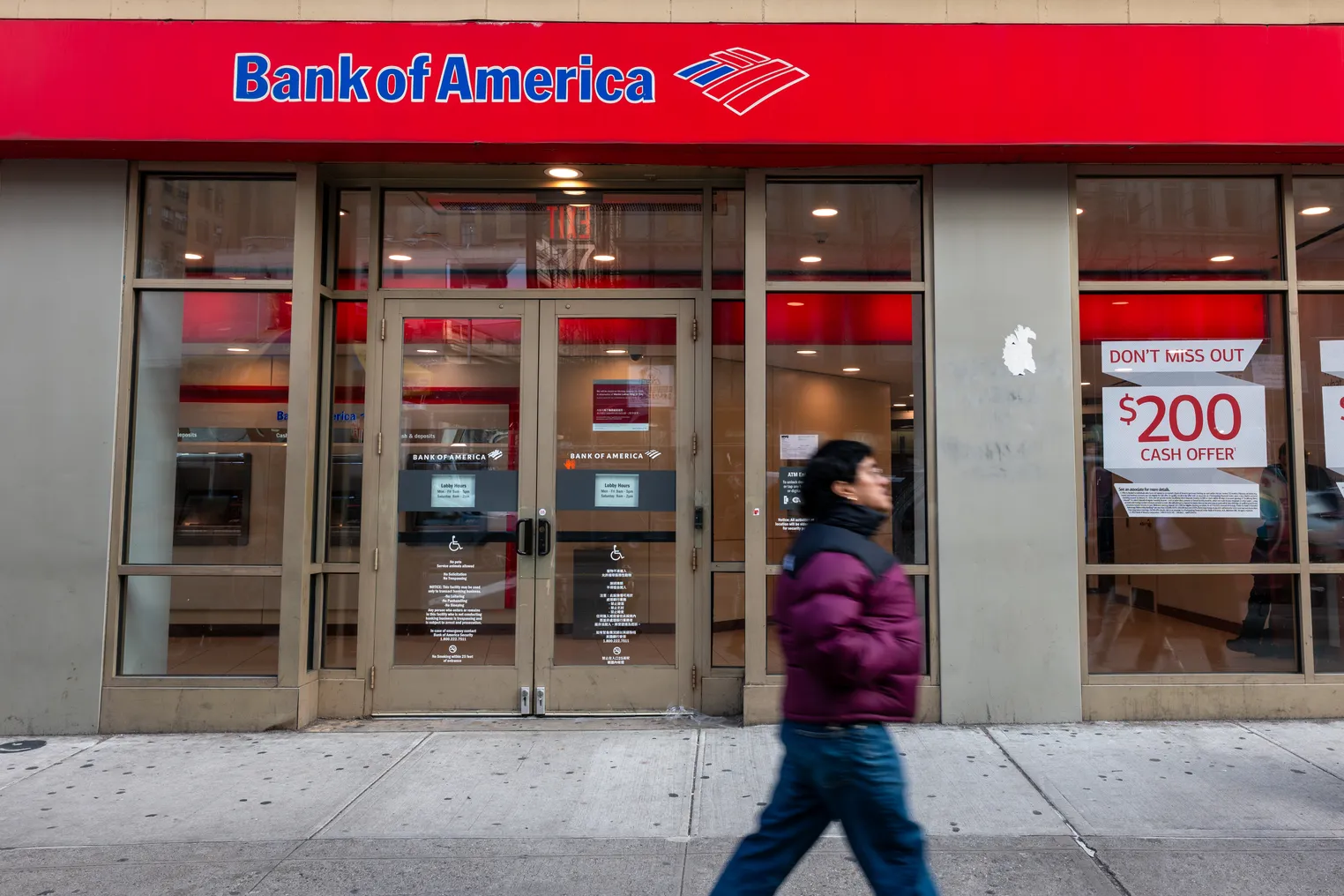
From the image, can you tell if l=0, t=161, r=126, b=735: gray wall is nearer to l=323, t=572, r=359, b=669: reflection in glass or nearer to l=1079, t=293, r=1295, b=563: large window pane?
l=323, t=572, r=359, b=669: reflection in glass

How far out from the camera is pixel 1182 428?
614cm

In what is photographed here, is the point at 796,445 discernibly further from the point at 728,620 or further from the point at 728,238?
the point at 728,238

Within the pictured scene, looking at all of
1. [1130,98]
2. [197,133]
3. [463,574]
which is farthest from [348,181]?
[1130,98]

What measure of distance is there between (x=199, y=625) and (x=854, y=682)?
497cm

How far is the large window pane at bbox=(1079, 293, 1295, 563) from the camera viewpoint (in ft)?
20.0

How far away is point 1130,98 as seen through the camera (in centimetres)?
574

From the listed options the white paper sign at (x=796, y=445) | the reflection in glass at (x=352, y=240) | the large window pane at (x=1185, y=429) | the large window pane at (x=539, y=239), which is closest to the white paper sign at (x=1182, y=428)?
the large window pane at (x=1185, y=429)

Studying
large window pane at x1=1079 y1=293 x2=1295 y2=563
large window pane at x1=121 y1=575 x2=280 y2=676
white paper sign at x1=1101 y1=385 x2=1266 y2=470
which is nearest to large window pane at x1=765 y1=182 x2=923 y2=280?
large window pane at x1=1079 y1=293 x2=1295 y2=563

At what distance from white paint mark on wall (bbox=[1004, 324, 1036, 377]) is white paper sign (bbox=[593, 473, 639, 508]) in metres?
2.53

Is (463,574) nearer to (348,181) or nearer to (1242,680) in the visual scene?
(348,181)

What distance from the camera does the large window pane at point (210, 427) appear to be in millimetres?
6094

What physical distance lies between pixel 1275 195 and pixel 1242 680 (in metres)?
3.21

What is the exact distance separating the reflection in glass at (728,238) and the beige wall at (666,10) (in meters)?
1.14

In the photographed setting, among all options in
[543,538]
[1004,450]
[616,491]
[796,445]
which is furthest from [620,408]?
[1004,450]
